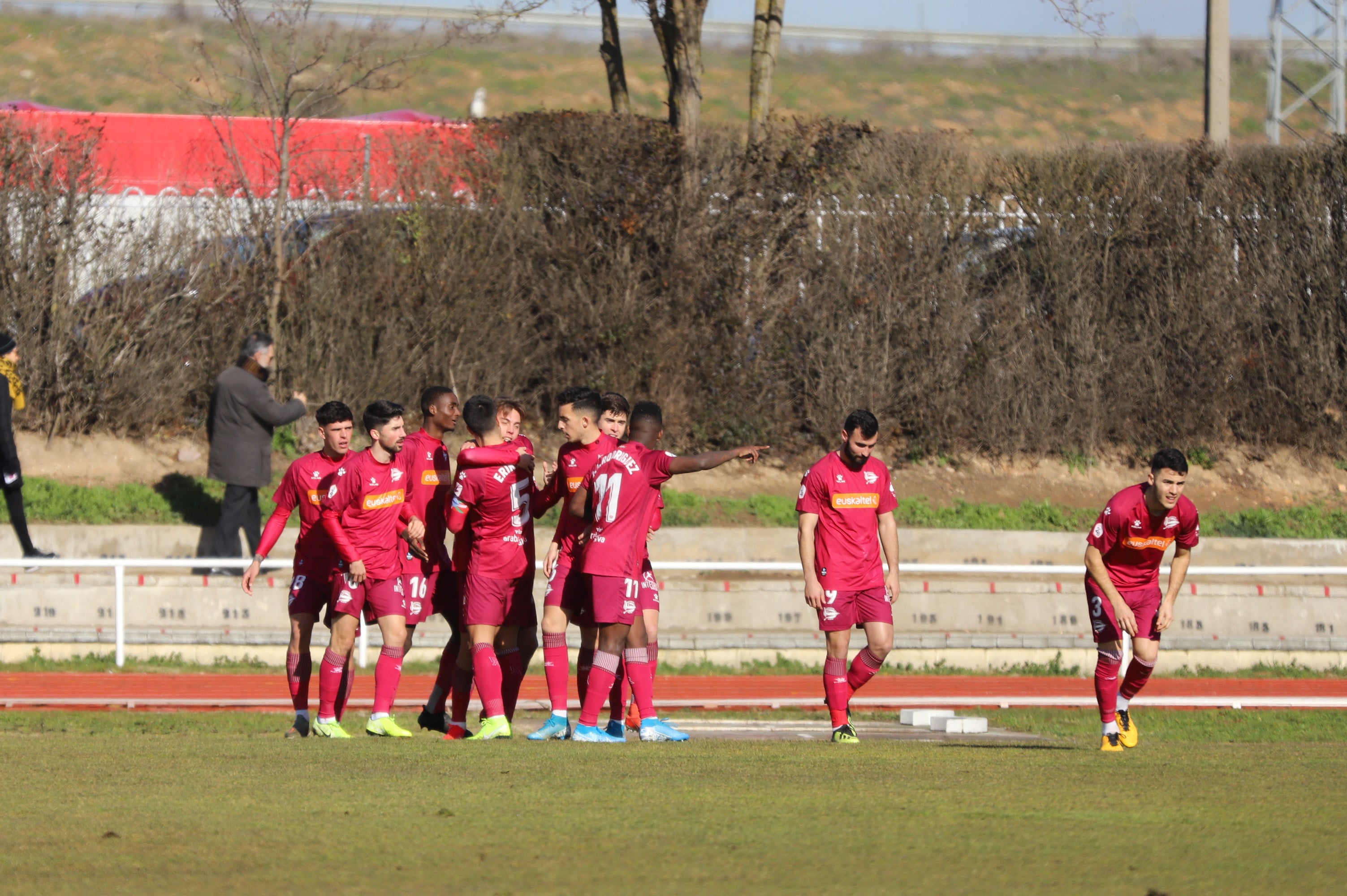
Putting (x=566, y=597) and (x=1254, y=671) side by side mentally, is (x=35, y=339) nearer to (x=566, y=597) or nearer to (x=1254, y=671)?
(x=566, y=597)

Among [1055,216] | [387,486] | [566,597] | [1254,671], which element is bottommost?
[1254,671]

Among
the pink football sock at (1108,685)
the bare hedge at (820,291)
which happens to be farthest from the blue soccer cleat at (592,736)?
the bare hedge at (820,291)

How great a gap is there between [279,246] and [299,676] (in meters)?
10.1

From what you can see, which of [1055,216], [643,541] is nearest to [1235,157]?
[1055,216]

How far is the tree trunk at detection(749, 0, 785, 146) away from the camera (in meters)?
Answer: 21.6

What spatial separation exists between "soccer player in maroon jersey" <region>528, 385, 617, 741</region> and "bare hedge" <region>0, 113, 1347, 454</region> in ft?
33.3

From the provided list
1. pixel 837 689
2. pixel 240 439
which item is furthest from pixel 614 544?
pixel 240 439

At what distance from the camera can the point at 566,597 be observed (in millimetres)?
9211

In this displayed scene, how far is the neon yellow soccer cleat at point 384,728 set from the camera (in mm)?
9297

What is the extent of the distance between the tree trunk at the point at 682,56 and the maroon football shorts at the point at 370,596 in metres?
12.1

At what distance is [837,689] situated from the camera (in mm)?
9547

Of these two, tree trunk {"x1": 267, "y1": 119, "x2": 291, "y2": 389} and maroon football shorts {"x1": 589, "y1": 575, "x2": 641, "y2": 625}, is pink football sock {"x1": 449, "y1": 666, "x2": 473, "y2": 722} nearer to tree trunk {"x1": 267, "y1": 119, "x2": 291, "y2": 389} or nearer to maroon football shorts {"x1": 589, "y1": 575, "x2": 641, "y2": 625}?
maroon football shorts {"x1": 589, "y1": 575, "x2": 641, "y2": 625}

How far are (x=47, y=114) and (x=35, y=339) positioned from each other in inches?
124

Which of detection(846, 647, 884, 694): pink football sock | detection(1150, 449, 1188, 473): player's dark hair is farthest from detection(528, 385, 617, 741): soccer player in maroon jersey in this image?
detection(1150, 449, 1188, 473): player's dark hair
